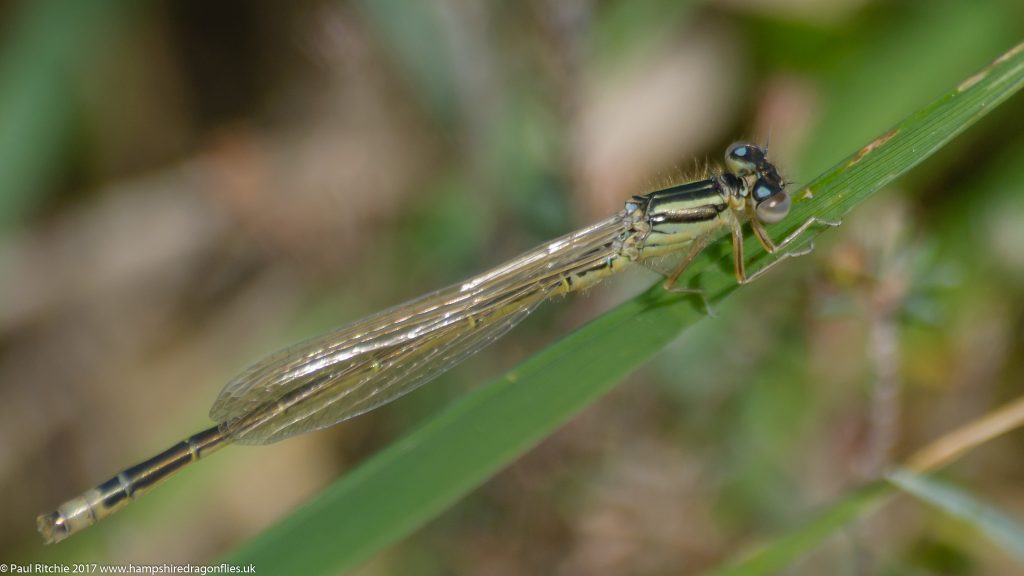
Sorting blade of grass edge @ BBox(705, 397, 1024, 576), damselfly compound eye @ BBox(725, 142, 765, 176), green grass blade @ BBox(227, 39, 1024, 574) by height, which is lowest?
blade of grass edge @ BBox(705, 397, 1024, 576)

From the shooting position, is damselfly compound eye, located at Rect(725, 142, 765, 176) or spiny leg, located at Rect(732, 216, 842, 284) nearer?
spiny leg, located at Rect(732, 216, 842, 284)

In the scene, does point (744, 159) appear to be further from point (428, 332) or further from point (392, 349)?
point (392, 349)

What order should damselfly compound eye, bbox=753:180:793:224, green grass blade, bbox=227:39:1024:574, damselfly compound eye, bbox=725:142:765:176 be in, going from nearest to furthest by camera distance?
green grass blade, bbox=227:39:1024:574 < damselfly compound eye, bbox=753:180:793:224 < damselfly compound eye, bbox=725:142:765:176

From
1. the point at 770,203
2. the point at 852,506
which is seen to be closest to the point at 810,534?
the point at 852,506

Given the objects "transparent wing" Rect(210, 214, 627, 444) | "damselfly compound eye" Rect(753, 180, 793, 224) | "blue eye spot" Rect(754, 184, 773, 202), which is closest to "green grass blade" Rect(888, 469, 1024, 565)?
"damselfly compound eye" Rect(753, 180, 793, 224)

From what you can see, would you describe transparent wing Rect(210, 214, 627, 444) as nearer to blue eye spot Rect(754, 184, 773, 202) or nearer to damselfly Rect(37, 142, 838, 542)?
damselfly Rect(37, 142, 838, 542)

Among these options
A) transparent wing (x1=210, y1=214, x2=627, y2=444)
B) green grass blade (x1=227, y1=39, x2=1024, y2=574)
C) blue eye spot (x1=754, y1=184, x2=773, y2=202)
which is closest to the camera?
green grass blade (x1=227, y1=39, x2=1024, y2=574)

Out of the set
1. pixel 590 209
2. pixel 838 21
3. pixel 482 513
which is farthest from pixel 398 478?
pixel 838 21
